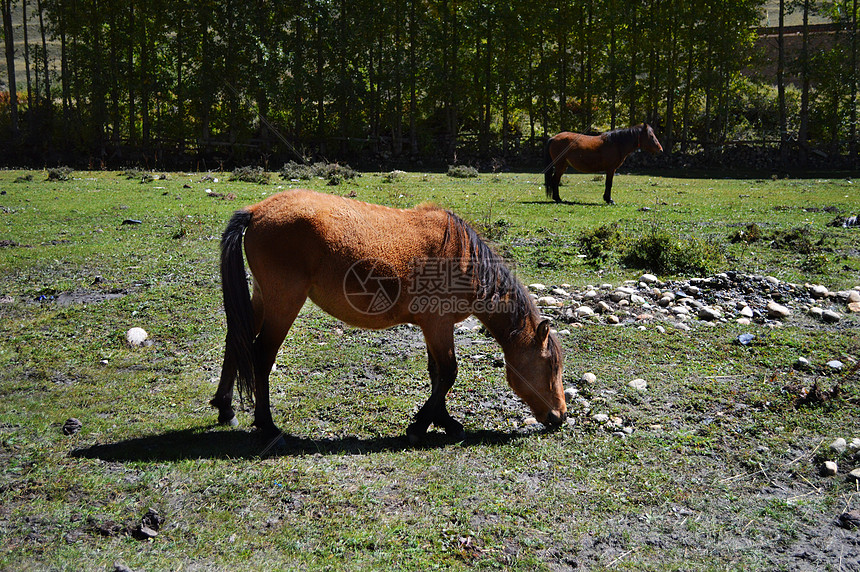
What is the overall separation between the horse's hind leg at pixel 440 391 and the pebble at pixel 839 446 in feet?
10.3

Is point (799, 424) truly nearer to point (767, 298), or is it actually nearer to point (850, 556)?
point (850, 556)

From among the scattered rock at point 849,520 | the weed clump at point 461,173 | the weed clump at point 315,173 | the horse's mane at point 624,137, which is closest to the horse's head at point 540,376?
the scattered rock at point 849,520

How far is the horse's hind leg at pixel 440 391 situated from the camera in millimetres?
5496

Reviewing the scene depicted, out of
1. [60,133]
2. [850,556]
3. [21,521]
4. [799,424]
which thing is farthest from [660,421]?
[60,133]

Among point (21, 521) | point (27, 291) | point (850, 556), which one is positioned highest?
point (27, 291)

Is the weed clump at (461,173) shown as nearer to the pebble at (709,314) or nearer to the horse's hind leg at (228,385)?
the pebble at (709,314)

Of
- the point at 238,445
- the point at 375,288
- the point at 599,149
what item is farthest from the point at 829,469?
the point at 599,149

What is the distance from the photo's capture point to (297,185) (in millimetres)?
19609

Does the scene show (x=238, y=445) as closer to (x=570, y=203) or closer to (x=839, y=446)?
(x=839, y=446)

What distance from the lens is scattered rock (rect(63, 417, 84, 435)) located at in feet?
17.2

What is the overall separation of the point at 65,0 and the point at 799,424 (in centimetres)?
4077

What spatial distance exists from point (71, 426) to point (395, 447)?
9.12 feet

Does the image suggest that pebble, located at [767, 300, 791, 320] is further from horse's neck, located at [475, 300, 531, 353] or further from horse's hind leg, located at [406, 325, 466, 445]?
horse's hind leg, located at [406, 325, 466, 445]

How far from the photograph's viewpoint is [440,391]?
5535 mm
